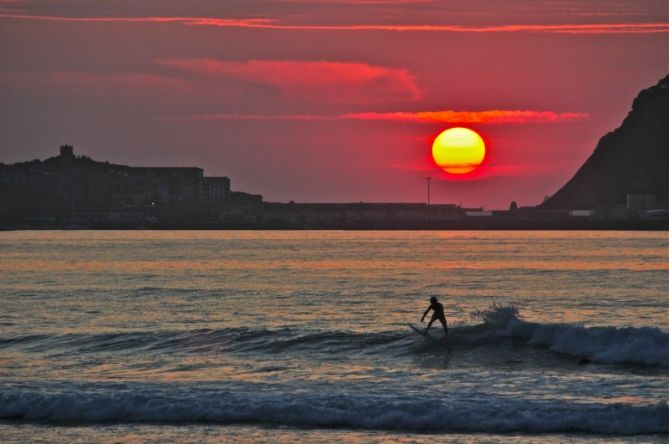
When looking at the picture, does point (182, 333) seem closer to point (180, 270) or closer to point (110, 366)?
point (110, 366)

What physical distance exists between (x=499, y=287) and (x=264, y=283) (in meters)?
16.4

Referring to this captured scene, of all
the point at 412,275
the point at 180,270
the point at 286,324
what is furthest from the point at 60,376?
the point at 180,270

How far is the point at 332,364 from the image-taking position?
38.0 m

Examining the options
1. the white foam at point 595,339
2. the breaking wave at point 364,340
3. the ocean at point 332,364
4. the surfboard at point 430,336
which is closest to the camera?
the ocean at point 332,364

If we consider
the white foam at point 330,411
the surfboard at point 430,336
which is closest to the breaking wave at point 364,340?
the surfboard at point 430,336

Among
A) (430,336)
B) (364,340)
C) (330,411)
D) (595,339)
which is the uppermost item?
(595,339)

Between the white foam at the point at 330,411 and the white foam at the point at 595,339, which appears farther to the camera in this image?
the white foam at the point at 595,339

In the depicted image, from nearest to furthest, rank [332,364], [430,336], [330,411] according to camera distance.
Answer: [330,411] → [332,364] → [430,336]

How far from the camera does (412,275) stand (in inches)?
3477

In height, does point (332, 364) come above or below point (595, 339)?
below

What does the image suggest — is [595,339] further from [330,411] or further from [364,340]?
[330,411]

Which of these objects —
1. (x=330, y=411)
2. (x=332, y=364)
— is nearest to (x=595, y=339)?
(x=332, y=364)

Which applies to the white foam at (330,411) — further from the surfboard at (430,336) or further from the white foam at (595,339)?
the surfboard at (430,336)

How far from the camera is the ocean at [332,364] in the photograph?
91.4 feet
